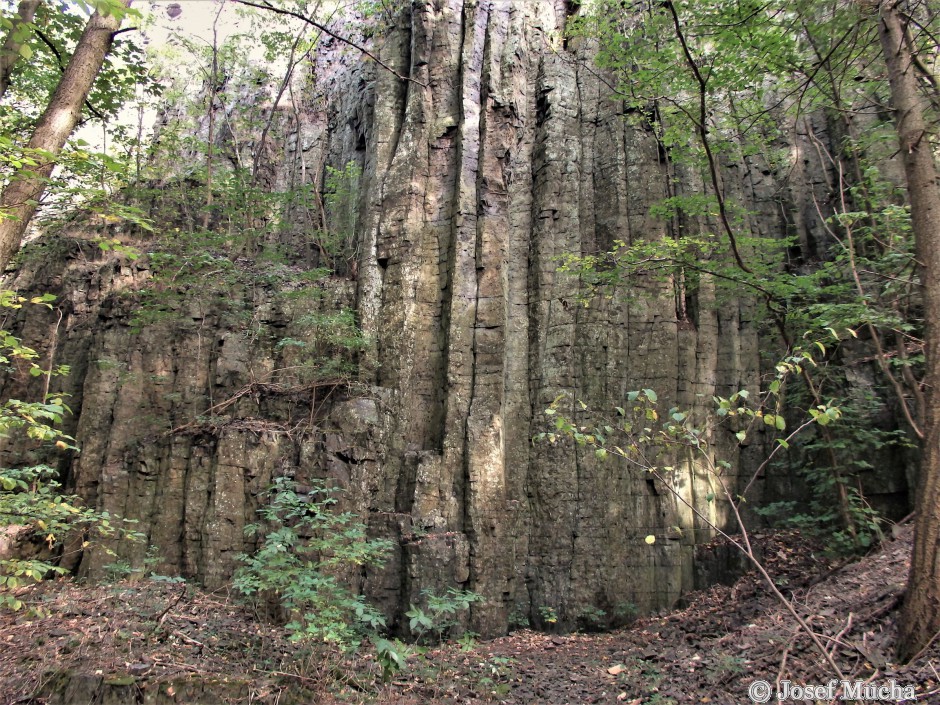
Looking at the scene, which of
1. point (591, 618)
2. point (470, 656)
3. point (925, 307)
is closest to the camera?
point (925, 307)

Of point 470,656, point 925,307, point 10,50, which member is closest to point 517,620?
point 470,656

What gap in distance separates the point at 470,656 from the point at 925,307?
6118 millimetres

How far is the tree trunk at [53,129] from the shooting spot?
421 centimetres

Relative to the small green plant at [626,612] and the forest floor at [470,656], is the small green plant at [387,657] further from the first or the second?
the small green plant at [626,612]

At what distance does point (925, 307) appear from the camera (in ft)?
14.7

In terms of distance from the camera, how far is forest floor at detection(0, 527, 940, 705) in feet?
15.5

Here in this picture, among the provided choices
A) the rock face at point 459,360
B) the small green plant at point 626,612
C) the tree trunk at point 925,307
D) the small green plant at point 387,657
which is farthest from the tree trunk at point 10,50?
the small green plant at point 626,612

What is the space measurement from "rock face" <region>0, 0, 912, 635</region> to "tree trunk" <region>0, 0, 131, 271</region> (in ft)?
13.9

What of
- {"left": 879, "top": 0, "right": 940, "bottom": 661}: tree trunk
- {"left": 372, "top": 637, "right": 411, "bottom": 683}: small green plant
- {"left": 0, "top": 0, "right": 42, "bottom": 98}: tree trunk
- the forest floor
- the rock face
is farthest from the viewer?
the rock face

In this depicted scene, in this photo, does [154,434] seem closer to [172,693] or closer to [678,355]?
[172,693]

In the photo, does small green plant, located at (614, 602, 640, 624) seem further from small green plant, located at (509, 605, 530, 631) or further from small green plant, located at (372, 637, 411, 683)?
small green plant, located at (372, 637, 411, 683)

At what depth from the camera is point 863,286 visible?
859 centimetres

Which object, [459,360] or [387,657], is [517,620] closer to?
[387,657]

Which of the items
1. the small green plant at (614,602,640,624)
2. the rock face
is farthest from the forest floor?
the rock face
